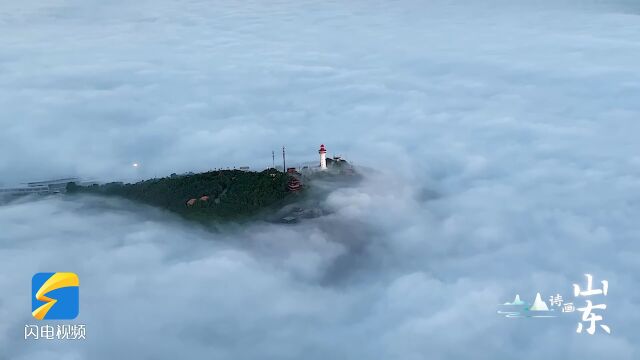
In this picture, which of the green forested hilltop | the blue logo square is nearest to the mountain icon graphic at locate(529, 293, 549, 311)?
the green forested hilltop

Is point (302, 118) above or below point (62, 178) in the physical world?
above

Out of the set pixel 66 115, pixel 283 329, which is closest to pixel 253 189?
pixel 283 329

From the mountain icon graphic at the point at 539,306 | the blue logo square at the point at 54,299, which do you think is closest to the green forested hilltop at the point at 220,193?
the blue logo square at the point at 54,299

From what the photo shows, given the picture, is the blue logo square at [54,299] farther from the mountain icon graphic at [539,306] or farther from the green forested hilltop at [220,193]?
the mountain icon graphic at [539,306]

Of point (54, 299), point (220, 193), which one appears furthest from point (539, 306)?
point (54, 299)

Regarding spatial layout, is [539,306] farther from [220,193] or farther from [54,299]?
[54,299]

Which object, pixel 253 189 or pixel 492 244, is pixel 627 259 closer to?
pixel 492 244

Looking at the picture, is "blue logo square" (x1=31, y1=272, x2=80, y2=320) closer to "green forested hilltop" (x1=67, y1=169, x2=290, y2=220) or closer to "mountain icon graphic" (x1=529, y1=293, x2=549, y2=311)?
"green forested hilltop" (x1=67, y1=169, x2=290, y2=220)

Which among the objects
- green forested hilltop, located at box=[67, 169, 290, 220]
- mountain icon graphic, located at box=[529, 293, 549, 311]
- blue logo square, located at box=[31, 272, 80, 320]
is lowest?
mountain icon graphic, located at box=[529, 293, 549, 311]
